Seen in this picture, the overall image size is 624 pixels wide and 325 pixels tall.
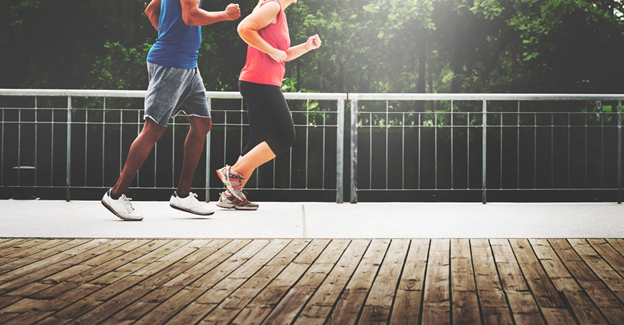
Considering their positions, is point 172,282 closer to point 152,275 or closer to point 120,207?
point 152,275

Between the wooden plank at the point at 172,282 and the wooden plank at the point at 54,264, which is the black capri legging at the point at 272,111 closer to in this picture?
the wooden plank at the point at 172,282

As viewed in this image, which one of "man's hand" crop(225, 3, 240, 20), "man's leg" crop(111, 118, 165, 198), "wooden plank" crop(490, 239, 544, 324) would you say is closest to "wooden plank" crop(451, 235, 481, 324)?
"wooden plank" crop(490, 239, 544, 324)

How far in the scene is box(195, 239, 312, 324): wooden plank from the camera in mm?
2271

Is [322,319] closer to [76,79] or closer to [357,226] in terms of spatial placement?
[357,226]

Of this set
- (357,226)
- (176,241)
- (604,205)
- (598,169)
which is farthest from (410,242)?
(598,169)

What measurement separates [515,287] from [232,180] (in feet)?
8.92

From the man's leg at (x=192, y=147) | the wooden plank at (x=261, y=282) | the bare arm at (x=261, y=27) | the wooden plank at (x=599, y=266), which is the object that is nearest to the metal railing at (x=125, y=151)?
the bare arm at (x=261, y=27)

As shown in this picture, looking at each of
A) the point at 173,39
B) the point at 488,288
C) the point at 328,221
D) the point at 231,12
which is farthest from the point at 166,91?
the point at 488,288

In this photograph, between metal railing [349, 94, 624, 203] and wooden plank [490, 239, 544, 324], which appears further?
metal railing [349, 94, 624, 203]

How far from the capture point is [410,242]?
3.75 meters

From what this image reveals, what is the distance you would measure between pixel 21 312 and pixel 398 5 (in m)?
19.1

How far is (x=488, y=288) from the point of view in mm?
2674

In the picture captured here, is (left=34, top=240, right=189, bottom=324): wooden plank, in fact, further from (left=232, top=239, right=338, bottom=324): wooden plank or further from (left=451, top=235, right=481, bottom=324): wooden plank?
(left=451, top=235, right=481, bottom=324): wooden plank

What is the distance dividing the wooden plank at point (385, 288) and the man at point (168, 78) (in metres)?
1.73
